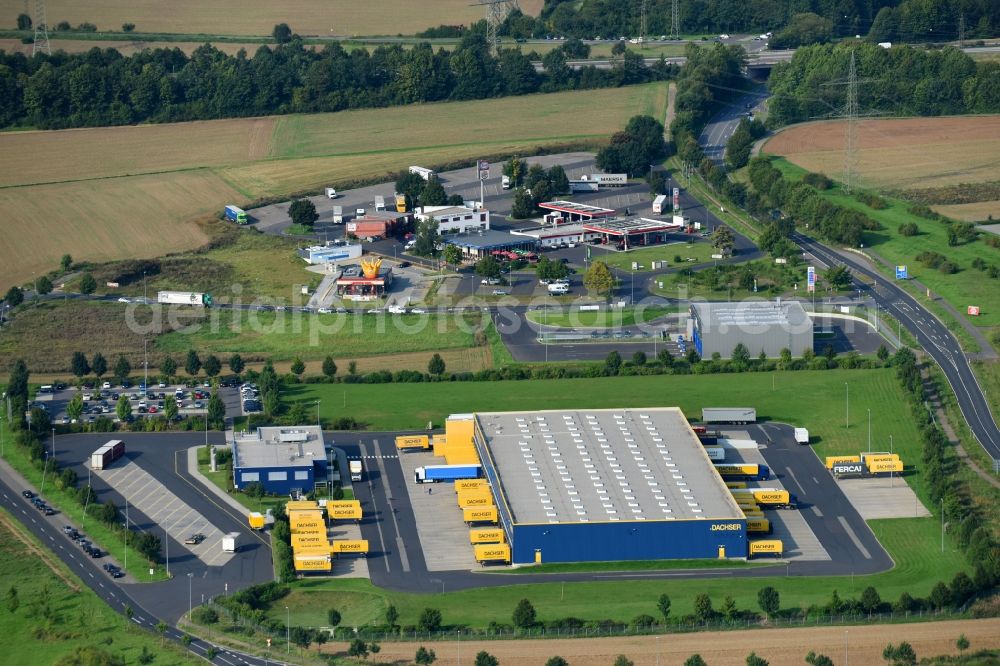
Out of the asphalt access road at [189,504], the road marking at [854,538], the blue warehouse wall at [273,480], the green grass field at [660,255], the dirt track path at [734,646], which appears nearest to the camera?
the dirt track path at [734,646]

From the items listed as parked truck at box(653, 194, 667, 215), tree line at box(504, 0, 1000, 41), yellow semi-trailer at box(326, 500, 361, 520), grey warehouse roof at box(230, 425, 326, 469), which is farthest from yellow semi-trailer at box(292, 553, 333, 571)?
tree line at box(504, 0, 1000, 41)

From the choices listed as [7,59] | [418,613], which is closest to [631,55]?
A: [7,59]

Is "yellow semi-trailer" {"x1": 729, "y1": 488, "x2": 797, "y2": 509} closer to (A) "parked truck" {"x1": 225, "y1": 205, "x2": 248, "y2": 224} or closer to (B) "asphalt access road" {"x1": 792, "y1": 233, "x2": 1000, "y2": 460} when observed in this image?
(B) "asphalt access road" {"x1": 792, "y1": 233, "x2": 1000, "y2": 460}

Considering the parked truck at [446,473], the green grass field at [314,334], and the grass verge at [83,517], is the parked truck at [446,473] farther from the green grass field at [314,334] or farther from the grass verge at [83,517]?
the green grass field at [314,334]

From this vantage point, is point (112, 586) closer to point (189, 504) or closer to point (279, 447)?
point (189, 504)

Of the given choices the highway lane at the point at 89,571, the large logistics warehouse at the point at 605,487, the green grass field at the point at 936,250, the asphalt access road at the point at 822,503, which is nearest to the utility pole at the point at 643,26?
the green grass field at the point at 936,250
